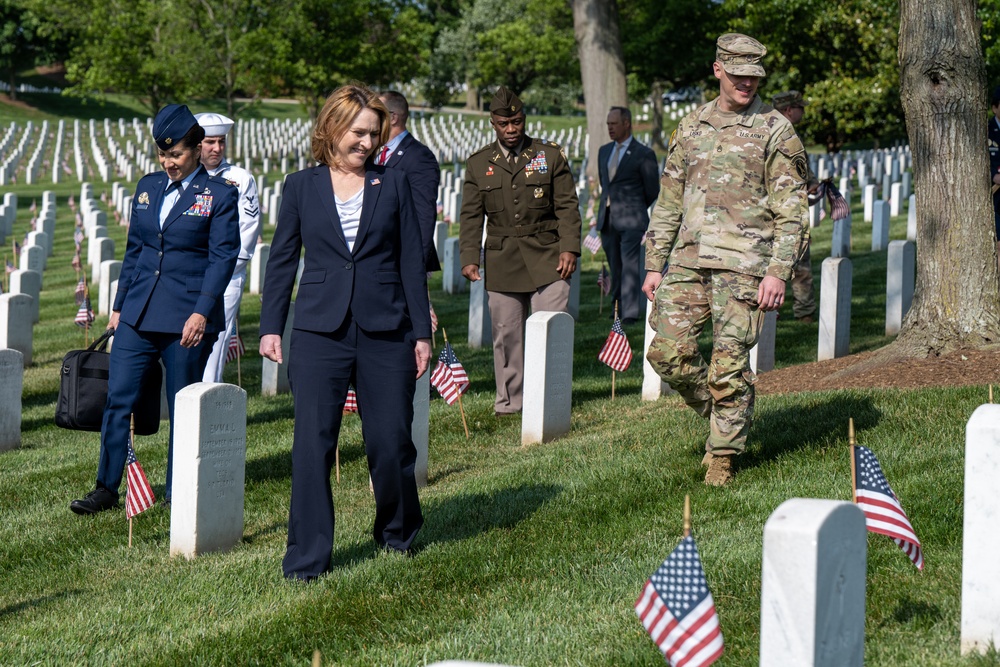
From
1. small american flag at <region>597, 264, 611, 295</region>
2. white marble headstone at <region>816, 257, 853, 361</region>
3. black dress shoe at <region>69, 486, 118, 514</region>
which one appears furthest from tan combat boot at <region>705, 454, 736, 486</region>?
small american flag at <region>597, 264, 611, 295</region>

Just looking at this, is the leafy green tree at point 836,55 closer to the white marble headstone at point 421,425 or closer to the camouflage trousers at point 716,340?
the white marble headstone at point 421,425

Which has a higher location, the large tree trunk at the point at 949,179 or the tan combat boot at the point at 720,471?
the large tree trunk at the point at 949,179

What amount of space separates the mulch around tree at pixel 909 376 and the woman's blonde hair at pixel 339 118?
427 centimetres

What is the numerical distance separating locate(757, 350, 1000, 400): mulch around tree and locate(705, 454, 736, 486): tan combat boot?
7.35 ft

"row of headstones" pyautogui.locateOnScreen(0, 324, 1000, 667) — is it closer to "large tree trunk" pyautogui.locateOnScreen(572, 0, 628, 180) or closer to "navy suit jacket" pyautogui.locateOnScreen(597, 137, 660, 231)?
"navy suit jacket" pyautogui.locateOnScreen(597, 137, 660, 231)

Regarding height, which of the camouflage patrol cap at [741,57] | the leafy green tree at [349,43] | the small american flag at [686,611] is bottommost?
the small american flag at [686,611]

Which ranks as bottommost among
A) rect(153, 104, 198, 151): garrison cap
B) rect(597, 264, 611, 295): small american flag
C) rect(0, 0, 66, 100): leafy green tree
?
rect(597, 264, 611, 295): small american flag

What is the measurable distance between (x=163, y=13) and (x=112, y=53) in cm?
225

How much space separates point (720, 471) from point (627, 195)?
7.14 metres

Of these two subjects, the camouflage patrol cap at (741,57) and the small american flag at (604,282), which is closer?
the camouflage patrol cap at (741,57)

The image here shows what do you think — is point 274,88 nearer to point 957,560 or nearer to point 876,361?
point 876,361

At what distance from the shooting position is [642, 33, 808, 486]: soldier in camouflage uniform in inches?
242

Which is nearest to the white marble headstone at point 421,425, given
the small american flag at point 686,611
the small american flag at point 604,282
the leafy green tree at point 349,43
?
the small american flag at point 686,611

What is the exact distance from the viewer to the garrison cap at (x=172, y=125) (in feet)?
21.3
